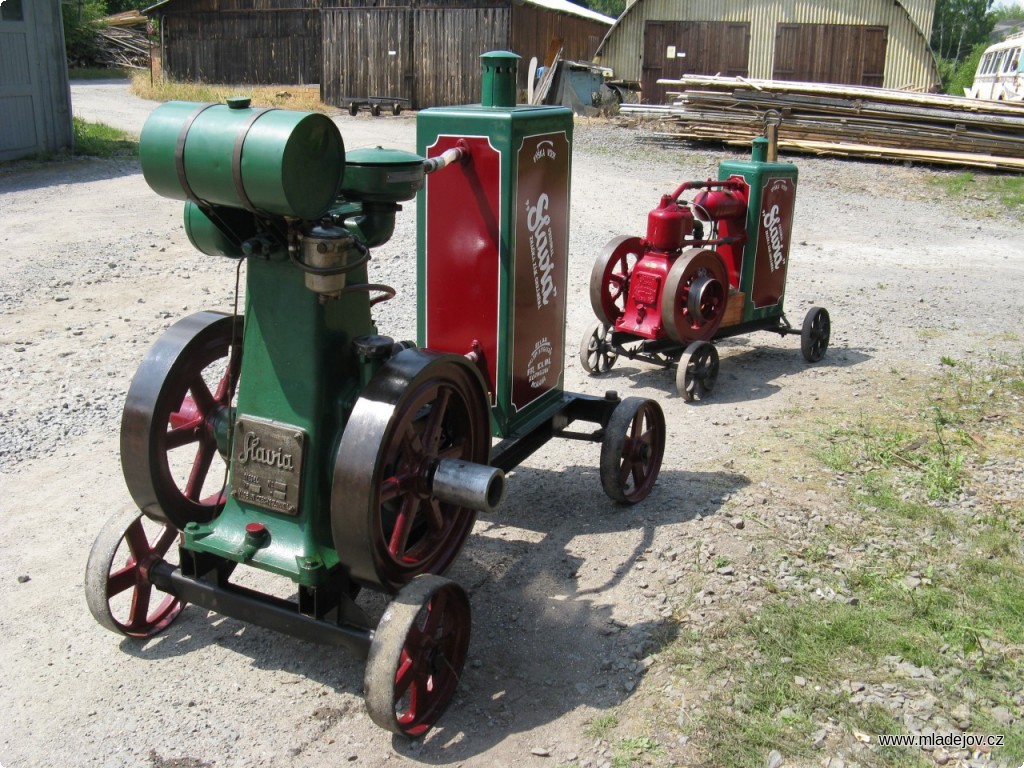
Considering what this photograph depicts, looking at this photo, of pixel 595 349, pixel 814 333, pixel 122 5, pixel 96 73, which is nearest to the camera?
pixel 595 349

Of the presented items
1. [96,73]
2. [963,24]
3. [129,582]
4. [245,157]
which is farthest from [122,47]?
[245,157]

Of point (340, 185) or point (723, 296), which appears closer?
point (340, 185)

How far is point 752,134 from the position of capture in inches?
775

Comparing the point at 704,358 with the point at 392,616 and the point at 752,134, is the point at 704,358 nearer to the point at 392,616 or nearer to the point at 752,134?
the point at 392,616

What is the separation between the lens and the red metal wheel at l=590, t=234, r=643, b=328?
24.2 feet

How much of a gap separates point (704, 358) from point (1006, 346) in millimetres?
3068

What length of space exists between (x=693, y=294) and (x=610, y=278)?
66 cm

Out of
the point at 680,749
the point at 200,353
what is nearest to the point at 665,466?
the point at 680,749

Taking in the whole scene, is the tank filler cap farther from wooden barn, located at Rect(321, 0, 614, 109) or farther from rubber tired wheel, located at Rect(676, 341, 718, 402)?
wooden barn, located at Rect(321, 0, 614, 109)

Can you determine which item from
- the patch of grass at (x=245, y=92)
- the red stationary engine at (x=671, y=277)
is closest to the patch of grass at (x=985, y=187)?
the red stationary engine at (x=671, y=277)

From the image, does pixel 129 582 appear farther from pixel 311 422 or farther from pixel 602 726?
pixel 602 726

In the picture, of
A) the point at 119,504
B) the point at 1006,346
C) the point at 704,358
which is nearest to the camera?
the point at 119,504

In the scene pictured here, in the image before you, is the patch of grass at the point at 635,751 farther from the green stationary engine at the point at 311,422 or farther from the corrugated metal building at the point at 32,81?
the corrugated metal building at the point at 32,81

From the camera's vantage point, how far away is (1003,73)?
81.4 feet
